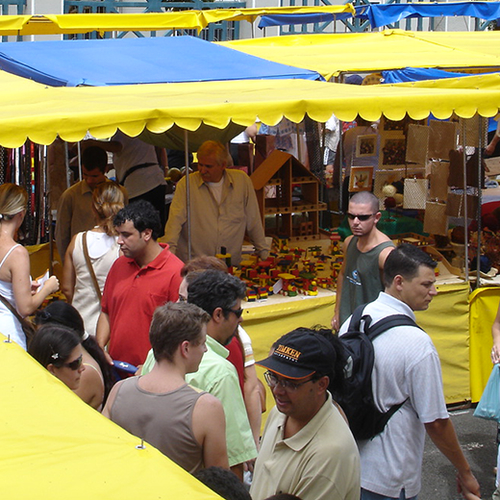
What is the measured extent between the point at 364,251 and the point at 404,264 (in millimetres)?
1549

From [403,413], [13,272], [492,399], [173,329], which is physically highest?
[173,329]

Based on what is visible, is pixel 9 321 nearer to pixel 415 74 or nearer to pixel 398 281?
pixel 398 281

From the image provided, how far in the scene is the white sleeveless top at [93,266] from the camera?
16.0 ft

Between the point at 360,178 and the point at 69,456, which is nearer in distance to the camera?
the point at 69,456

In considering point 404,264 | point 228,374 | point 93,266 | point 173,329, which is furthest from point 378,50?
point 173,329

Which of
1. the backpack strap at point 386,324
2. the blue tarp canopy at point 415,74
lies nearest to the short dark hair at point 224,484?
the backpack strap at point 386,324

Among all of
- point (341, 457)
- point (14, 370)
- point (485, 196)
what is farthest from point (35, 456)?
point (485, 196)

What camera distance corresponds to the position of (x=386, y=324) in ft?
10.7

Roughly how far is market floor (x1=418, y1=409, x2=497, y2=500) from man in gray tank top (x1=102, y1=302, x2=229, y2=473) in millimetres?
2440

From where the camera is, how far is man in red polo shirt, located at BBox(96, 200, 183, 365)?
432 centimetres

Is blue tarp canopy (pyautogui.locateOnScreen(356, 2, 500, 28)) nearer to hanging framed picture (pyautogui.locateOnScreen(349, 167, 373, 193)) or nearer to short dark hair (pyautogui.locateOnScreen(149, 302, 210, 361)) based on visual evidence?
hanging framed picture (pyautogui.locateOnScreen(349, 167, 373, 193))

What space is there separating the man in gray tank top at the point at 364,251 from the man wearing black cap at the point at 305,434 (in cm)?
217

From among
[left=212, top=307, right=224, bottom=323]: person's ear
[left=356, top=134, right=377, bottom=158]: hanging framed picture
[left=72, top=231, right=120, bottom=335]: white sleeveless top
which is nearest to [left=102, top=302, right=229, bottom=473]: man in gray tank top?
[left=212, top=307, right=224, bottom=323]: person's ear

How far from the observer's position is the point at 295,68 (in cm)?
774
